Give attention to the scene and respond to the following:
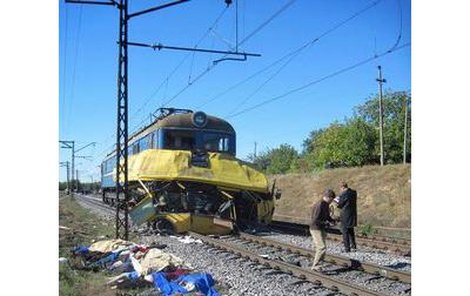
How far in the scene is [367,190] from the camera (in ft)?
29.3

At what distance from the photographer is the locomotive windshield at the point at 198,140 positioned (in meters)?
8.14

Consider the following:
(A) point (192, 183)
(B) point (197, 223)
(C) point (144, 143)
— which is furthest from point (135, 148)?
(B) point (197, 223)

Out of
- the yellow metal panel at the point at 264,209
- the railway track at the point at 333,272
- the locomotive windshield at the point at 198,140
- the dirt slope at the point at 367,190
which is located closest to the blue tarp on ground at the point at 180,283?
the railway track at the point at 333,272

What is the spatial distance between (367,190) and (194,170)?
2.76 metres

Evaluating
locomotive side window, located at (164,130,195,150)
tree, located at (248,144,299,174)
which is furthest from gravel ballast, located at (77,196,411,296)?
locomotive side window, located at (164,130,195,150)

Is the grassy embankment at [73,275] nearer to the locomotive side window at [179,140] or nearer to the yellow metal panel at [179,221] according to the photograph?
the locomotive side window at [179,140]

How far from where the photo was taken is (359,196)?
30.9 ft

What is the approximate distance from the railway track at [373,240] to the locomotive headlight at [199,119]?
317 centimetres

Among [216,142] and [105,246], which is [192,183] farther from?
[105,246]
